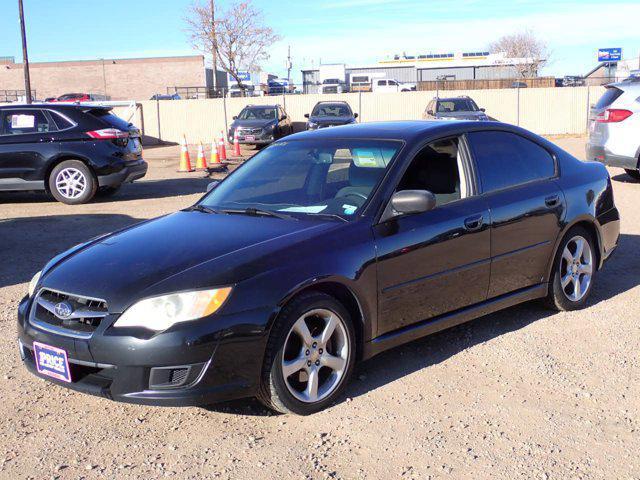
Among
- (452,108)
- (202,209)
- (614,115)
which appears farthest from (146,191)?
(452,108)

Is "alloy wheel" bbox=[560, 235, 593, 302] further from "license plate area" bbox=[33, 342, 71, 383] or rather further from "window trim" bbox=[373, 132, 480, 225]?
"license plate area" bbox=[33, 342, 71, 383]

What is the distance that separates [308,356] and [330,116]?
20.5 meters

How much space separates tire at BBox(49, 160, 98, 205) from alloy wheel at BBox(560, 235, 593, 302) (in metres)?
8.52

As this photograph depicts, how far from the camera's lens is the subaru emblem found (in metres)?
3.75

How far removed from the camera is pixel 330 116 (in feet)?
78.2

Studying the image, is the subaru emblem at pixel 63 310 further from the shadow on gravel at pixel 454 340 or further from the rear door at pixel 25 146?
the rear door at pixel 25 146

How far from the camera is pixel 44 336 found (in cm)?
379

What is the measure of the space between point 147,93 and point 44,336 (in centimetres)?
6065

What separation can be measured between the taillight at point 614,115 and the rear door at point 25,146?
917 cm

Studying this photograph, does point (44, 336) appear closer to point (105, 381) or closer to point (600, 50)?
point (105, 381)

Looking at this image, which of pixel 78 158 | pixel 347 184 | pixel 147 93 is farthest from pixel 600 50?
pixel 347 184

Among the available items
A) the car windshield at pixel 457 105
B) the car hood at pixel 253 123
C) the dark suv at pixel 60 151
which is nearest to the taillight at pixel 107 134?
the dark suv at pixel 60 151

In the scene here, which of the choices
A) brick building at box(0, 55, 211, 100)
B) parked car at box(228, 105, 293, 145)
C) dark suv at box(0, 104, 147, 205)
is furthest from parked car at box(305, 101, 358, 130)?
brick building at box(0, 55, 211, 100)

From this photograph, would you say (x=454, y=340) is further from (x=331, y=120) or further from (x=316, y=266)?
(x=331, y=120)
